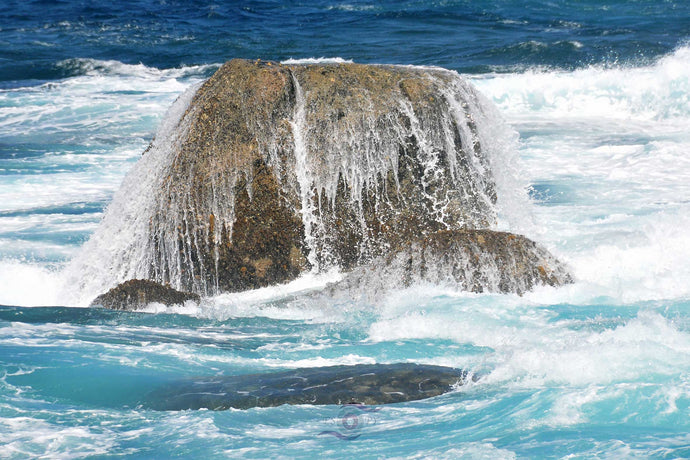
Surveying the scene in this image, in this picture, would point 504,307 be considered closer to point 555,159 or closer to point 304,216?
point 304,216

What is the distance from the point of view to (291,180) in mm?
6965

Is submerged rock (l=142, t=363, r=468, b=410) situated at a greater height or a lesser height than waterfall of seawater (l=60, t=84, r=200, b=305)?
lesser

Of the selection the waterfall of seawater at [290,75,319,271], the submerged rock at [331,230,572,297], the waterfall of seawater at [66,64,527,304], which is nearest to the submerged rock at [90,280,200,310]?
the waterfall of seawater at [66,64,527,304]

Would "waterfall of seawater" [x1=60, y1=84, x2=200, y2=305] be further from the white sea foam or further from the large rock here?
the white sea foam

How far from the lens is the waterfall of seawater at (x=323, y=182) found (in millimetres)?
6887

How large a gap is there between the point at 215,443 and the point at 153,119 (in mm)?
13965

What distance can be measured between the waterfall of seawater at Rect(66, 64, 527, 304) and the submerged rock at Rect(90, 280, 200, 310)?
34 centimetres

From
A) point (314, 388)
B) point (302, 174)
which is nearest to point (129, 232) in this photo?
point (302, 174)

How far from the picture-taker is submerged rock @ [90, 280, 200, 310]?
6.53 m

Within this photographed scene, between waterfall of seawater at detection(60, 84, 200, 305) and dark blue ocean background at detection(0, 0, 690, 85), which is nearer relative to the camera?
waterfall of seawater at detection(60, 84, 200, 305)

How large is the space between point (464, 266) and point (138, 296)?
255 cm

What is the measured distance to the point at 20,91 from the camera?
A: 70.0ft

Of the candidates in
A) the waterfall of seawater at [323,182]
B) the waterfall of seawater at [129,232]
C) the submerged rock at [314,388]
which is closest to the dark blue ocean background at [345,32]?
the waterfall of seawater at [323,182]

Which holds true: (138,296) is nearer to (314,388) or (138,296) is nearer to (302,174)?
(302,174)
